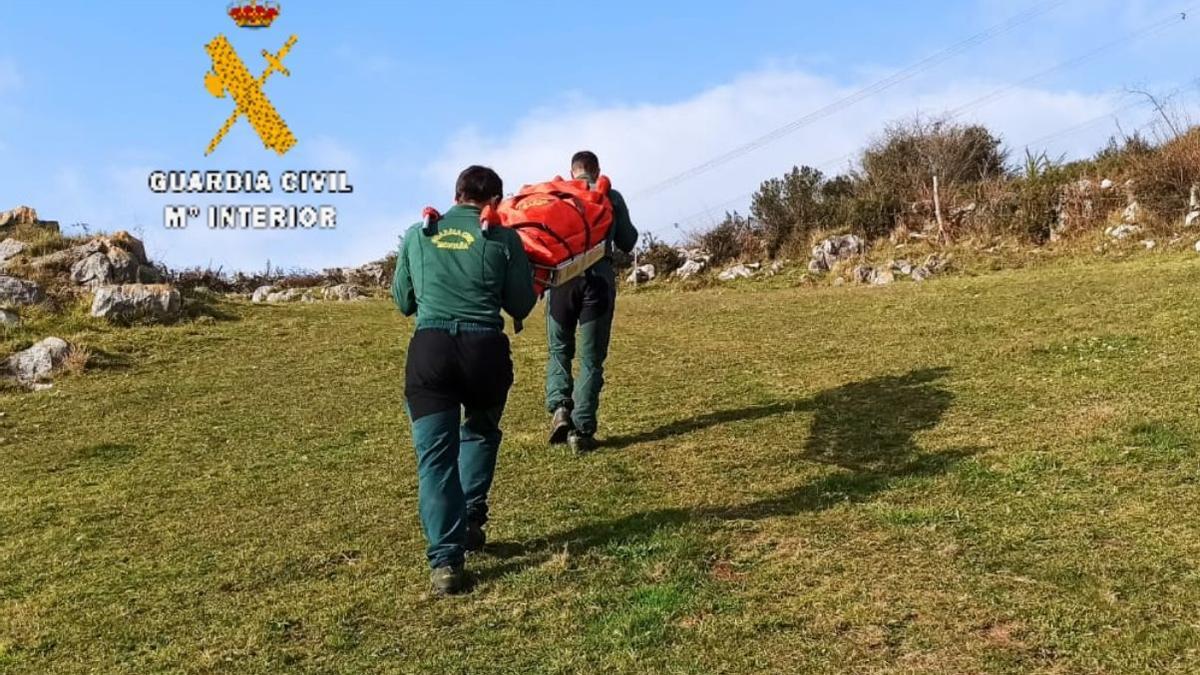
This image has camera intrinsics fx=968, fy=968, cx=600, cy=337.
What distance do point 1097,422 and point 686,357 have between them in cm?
530

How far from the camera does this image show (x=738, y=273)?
77.7ft

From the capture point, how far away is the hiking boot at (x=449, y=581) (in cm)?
412

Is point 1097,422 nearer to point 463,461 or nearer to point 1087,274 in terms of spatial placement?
point 463,461

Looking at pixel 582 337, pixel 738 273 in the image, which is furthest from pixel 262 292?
pixel 582 337

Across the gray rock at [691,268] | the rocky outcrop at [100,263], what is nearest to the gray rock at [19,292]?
the rocky outcrop at [100,263]

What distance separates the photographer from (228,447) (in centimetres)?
753

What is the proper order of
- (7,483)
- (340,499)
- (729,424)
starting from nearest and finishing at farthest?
(340,499) → (7,483) → (729,424)

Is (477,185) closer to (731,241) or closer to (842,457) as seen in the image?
(842,457)

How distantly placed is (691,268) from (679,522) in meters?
20.9

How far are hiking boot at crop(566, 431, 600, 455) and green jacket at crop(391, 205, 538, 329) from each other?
2.50m

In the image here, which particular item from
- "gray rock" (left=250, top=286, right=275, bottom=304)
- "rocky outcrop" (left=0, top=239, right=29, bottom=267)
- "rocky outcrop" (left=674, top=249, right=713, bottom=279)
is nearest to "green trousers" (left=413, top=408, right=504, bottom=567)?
"rocky outcrop" (left=0, top=239, right=29, bottom=267)

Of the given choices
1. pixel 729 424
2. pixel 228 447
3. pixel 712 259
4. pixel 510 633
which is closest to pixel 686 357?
pixel 729 424

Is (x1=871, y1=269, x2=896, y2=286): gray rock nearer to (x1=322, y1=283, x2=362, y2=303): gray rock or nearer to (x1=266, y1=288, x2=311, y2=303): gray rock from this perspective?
(x1=322, y1=283, x2=362, y2=303): gray rock

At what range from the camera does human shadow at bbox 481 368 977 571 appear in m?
4.79
